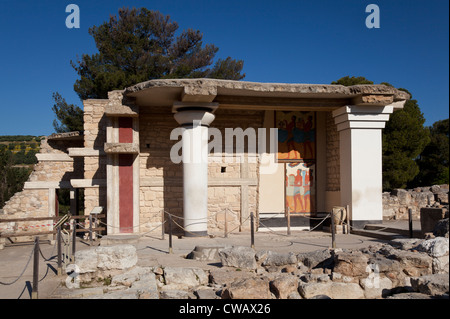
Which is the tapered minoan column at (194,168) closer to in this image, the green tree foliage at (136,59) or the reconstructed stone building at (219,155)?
the reconstructed stone building at (219,155)

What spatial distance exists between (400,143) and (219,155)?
39.9 feet

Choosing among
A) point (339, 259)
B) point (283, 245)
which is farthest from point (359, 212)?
point (339, 259)

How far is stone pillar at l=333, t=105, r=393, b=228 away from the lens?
11.3 metres

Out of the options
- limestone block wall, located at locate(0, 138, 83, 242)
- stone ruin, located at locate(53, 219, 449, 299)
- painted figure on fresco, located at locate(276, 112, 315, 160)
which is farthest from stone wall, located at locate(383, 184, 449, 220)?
limestone block wall, located at locate(0, 138, 83, 242)

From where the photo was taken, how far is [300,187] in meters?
12.9

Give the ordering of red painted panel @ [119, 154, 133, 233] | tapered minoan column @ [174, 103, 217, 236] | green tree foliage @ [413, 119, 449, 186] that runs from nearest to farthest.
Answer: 1. tapered minoan column @ [174, 103, 217, 236]
2. red painted panel @ [119, 154, 133, 233]
3. green tree foliage @ [413, 119, 449, 186]

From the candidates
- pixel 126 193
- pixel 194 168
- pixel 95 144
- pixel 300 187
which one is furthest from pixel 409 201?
pixel 95 144

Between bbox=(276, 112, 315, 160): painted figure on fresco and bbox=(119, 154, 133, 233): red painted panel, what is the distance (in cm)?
469

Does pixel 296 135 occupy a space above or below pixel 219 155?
above

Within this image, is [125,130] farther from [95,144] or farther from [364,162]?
[364,162]

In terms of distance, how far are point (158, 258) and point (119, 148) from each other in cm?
383

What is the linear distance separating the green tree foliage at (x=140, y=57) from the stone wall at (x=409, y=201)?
1068 cm

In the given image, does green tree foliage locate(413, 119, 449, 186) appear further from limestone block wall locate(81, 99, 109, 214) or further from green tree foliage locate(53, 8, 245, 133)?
limestone block wall locate(81, 99, 109, 214)

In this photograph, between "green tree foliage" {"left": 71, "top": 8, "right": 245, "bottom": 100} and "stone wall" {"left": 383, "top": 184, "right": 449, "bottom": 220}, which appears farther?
"green tree foliage" {"left": 71, "top": 8, "right": 245, "bottom": 100}
